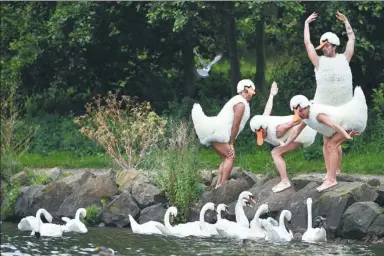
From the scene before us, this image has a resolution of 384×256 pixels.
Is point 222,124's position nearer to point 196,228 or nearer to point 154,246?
point 196,228

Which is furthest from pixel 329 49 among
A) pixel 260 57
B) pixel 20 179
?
pixel 260 57

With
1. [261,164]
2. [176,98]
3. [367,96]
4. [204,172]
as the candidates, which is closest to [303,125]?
[204,172]

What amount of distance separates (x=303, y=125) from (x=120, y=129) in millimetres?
4993

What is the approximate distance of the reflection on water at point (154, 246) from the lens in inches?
761

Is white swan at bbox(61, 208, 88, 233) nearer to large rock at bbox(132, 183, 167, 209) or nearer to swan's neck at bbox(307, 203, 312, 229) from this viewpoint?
large rock at bbox(132, 183, 167, 209)

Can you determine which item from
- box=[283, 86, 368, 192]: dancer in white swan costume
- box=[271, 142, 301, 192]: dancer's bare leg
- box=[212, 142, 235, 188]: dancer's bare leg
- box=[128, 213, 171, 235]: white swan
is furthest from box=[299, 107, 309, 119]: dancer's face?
box=[128, 213, 171, 235]: white swan

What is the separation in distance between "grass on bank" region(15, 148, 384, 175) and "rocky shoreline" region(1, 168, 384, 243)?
2.62 feet

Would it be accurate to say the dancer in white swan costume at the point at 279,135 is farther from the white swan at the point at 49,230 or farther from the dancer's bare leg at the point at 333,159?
the white swan at the point at 49,230

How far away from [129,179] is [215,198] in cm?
207

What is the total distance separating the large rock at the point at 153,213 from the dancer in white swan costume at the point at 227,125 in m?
1.06

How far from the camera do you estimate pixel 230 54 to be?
31.0 meters

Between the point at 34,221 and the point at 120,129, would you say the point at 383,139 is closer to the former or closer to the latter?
the point at 120,129

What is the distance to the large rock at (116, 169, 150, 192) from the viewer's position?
23984 mm

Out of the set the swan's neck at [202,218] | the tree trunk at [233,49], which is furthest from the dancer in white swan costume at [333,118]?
the tree trunk at [233,49]
